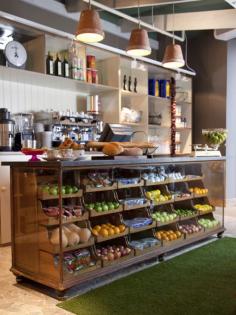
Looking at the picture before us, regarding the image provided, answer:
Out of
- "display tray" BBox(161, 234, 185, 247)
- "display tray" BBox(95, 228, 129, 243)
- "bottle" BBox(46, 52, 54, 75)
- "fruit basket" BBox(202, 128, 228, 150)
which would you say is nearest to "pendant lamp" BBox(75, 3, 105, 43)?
"bottle" BBox(46, 52, 54, 75)

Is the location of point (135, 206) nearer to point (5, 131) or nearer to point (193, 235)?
point (193, 235)

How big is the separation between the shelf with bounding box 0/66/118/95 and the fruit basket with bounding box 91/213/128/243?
211 cm

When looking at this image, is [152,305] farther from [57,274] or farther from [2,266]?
[2,266]

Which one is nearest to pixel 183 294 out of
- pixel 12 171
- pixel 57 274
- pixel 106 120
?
pixel 57 274

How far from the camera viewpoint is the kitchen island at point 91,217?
264 cm

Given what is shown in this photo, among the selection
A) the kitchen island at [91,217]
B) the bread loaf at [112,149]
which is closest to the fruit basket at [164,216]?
the kitchen island at [91,217]

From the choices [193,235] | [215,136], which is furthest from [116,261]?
[215,136]

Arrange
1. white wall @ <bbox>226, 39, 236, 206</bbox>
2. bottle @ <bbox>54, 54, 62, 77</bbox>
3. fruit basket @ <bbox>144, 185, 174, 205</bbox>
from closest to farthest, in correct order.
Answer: fruit basket @ <bbox>144, 185, 174, 205</bbox>, bottle @ <bbox>54, 54, 62, 77</bbox>, white wall @ <bbox>226, 39, 236, 206</bbox>

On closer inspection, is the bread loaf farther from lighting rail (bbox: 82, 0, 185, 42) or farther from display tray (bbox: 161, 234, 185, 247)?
lighting rail (bbox: 82, 0, 185, 42)

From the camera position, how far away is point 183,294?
2.64 meters

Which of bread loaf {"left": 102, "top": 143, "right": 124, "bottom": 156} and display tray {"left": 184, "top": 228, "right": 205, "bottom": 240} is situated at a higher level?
bread loaf {"left": 102, "top": 143, "right": 124, "bottom": 156}

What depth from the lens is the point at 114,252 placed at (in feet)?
9.93

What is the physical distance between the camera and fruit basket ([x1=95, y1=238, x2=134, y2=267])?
2.91 m

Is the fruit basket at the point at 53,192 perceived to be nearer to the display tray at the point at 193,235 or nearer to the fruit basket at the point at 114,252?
the fruit basket at the point at 114,252
